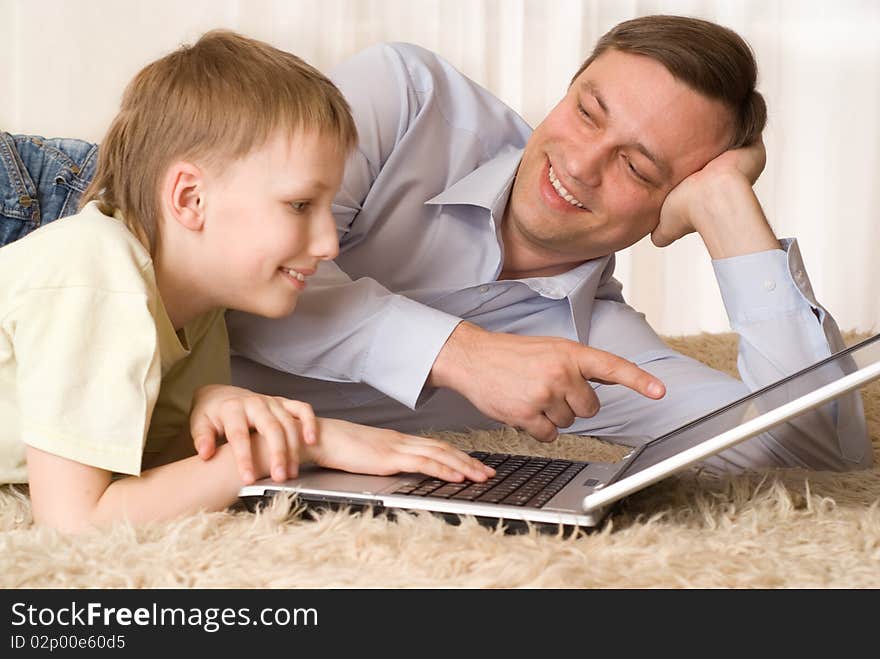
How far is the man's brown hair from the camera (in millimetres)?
1534

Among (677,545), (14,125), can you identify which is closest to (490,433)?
(677,545)

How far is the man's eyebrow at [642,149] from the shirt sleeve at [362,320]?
0.31 m

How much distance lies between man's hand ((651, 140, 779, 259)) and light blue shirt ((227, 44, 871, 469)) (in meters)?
0.03

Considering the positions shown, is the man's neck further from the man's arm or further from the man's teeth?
the man's arm

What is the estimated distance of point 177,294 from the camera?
3.82 feet

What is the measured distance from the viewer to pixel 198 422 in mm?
1014

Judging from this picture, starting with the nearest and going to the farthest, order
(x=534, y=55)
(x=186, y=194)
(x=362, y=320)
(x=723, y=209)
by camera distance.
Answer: (x=186, y=194) < (x=362, y=320) < (x=723, y=209) < (x=534, y=55)

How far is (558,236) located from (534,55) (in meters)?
2.28

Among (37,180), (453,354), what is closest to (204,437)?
(453,354)

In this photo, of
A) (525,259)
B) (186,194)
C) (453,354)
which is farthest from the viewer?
(525,259)

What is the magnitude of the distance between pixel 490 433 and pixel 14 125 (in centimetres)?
289

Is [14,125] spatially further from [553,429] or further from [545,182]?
[553,429]

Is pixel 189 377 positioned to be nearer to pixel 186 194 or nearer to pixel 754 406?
pixel 186 194
